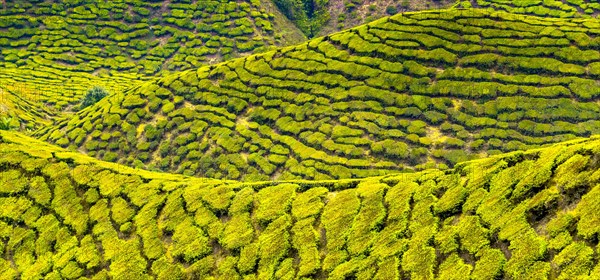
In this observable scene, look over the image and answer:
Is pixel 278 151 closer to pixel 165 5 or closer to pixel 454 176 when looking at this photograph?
pixel 454 176

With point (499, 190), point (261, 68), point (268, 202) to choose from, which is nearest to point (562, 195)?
point (499, 190)

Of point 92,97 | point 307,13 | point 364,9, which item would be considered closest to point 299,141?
point 92,97

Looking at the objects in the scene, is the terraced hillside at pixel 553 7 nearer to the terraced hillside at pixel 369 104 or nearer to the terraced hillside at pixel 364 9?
the terraced hillside at pixel 364 9

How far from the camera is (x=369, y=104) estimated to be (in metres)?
72.9

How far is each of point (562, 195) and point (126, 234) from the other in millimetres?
25480

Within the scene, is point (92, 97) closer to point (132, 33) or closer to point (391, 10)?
point (132, 33)

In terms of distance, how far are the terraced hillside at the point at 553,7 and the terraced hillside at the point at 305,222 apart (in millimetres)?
77404

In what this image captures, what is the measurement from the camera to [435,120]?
7006 cm

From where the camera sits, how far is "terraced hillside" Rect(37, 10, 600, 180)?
68.1 meters

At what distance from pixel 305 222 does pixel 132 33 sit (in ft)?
306

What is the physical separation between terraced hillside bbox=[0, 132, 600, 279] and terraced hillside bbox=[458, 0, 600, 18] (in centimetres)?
7740

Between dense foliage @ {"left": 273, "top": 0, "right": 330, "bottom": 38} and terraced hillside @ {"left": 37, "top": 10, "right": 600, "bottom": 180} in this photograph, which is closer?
terraced hillside @ {"left": 37, "top": 10, "right": 600, "bottom": 180}

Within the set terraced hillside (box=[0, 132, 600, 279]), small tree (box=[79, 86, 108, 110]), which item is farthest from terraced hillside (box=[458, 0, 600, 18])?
terraced hillside (box=[0, 132, 600, 279])

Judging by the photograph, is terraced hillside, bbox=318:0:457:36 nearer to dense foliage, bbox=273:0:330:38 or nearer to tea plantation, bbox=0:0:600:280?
tea plantation, bbox=0:0:600:280
